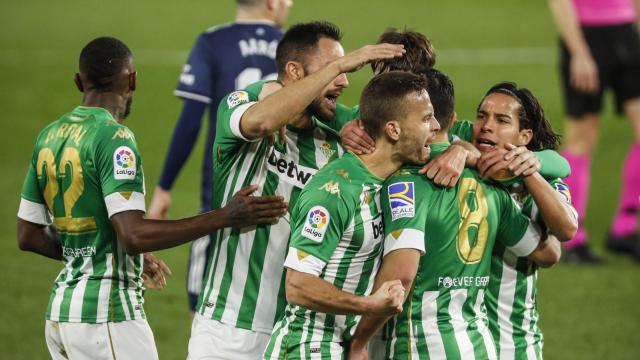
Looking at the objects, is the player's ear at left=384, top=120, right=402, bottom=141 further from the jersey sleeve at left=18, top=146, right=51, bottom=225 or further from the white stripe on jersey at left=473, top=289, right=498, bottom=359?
the jersey sleeve at left=18, top=146, right=51, bottom=225

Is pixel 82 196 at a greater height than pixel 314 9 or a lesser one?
lesser

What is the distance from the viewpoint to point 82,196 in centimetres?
483

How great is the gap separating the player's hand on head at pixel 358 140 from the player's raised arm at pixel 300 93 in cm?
21

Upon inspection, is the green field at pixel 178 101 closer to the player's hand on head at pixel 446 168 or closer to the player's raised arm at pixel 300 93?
the player's hand on head at pixel 446 168

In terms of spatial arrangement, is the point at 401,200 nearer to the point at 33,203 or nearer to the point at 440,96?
the point at 440,96

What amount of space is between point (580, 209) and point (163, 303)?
3.96 meters

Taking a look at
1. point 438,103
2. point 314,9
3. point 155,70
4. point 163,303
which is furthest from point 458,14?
point 438,103

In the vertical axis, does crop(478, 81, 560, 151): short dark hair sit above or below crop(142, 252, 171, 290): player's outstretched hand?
above

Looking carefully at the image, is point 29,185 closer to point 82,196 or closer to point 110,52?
point 82,196

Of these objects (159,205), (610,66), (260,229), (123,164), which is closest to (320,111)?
(260,229)

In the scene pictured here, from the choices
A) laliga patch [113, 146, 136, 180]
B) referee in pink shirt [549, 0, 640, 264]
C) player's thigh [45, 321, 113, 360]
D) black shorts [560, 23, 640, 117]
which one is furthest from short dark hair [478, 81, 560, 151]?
black shorts [560, 23, 640, 117]

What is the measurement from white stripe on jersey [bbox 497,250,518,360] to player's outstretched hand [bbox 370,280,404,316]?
906mm

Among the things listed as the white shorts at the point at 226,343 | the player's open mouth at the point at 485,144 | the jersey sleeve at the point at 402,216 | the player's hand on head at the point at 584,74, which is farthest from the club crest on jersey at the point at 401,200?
the player's hand on head at the point at 584,74

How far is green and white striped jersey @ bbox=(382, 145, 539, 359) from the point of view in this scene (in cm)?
457
